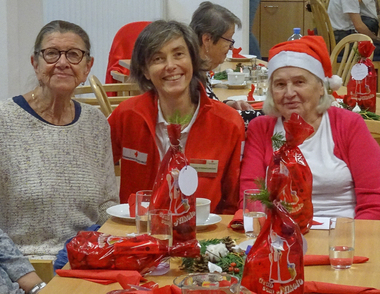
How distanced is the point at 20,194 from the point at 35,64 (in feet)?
1.73

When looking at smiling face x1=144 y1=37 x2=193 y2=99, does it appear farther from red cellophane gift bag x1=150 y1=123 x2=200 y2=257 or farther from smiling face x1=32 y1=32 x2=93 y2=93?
red cellophane gift bag x1=150 y1=123 x2=200 y2=257

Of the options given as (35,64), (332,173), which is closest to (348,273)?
(332,173)

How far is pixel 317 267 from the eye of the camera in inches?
57.7

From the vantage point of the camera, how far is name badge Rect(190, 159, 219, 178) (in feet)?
7.80

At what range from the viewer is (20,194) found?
207cm

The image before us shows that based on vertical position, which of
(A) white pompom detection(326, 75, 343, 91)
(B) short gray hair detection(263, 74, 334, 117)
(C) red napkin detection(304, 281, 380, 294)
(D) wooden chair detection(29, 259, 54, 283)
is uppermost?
(A) white pompom detection(326, 75, 343, 91)

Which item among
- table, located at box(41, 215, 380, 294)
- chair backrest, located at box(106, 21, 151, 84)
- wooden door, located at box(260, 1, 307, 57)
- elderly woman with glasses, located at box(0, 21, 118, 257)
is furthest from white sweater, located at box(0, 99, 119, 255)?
wooden door, located at box(260, 1, 307, 57)

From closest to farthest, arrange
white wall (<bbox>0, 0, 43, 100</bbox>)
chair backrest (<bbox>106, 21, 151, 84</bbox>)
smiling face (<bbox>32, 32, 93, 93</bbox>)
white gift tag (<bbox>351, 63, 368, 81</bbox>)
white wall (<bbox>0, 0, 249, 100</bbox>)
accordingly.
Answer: smiling face (<bbox>32, 32, 93, 93</bbox>) → white gift tag (<bbox>351, 63, 368, 81</bbox>) → white wall (<bbox>0, 0, 43, 100</bbox>) → chair backrest (<bbox>106, 21, 151, 84</bbox>) → white wall (<bbox>0, 0, 249, 100</bbox>)

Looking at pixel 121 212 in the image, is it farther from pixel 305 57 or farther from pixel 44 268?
pixel 305 57

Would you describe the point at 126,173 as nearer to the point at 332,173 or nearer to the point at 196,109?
the point at 196,109

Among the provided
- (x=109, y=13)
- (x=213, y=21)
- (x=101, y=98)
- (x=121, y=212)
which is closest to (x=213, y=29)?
(x=213, y=21)

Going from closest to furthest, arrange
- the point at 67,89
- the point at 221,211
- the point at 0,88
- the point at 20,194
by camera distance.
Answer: the point at 20,194, the point at 67,89, the point at 221,211, the point at 0,88

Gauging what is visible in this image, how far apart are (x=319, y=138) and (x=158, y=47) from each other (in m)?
0.76

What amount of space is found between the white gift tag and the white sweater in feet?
5.19
